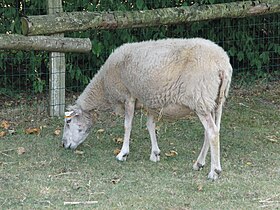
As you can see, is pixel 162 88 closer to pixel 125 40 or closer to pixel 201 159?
pixel 201 159

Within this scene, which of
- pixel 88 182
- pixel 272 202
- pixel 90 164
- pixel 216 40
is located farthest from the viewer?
pixel 216 40

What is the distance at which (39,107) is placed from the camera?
959 cm

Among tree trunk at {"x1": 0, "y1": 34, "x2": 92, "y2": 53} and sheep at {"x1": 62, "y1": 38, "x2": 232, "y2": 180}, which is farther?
tree trunk at {"x1": 0, "y1": 34, "x2": 92, "y2": 53}

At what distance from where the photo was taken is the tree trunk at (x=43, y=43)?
8.09 m

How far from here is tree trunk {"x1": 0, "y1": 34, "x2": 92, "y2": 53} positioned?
8.09 meters

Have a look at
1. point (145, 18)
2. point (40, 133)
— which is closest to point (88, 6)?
point (145, 18)

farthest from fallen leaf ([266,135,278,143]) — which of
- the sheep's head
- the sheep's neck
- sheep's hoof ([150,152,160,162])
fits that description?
the sheep's head

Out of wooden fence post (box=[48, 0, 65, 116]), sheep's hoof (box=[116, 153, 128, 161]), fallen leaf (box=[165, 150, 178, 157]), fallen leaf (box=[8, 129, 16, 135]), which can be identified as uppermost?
wooden fence post (box=[48, 0, 65, 116])

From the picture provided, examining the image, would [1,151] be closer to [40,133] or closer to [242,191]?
[40,133]

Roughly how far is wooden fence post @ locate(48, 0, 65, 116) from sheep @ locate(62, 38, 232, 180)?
1.23 m

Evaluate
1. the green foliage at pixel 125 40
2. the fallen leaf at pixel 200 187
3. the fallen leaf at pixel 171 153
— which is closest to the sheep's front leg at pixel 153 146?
the fallen leaf at pixel 171 153

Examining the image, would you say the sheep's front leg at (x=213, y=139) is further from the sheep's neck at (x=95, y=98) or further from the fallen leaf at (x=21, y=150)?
the fallen leaf at (x=21, y=150)

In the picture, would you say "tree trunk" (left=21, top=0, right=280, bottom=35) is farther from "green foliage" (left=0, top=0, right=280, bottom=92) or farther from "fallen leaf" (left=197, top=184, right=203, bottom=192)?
"fallen leaf" (left=197, top=184, right=203, bottom=192)

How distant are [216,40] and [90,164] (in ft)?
14.3
